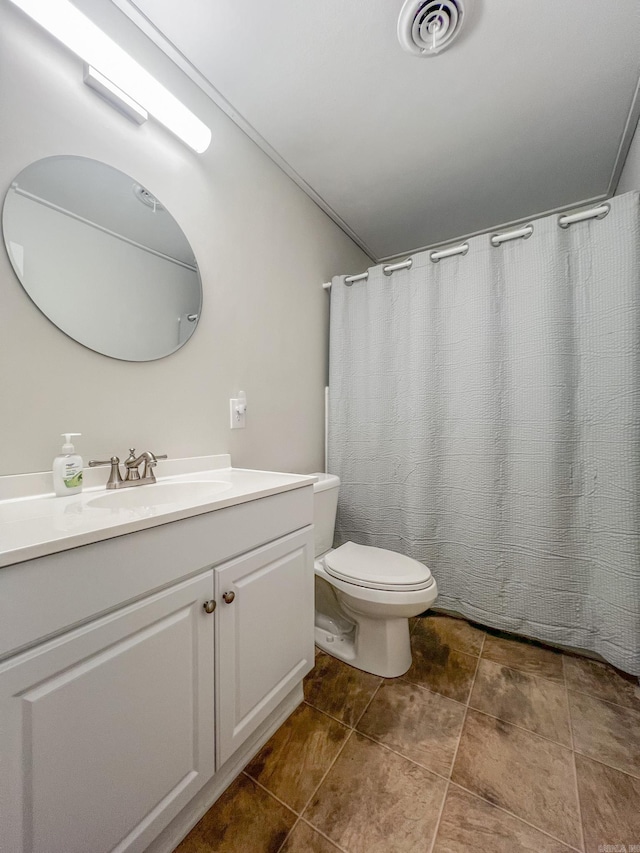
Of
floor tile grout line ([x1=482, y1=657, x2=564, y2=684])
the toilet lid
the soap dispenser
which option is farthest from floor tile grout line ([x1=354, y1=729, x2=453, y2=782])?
the soap dispenser

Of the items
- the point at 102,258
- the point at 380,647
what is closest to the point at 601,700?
the point at 380,647

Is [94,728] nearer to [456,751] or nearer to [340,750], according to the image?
[340,750]

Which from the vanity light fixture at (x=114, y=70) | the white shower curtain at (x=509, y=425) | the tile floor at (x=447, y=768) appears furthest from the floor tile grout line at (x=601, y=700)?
the vanity light fixture at (x=114, y=70)

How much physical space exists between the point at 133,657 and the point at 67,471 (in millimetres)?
510

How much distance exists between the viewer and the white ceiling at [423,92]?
3.62 ft

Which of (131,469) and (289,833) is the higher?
(131,469)

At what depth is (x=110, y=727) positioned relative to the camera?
2.09 feet

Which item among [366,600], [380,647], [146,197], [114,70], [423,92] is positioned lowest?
[380,647]

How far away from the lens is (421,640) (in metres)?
1.60

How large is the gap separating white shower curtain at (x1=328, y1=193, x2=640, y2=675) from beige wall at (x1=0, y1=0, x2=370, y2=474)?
35 centimetres

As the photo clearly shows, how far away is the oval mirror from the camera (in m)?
0.91

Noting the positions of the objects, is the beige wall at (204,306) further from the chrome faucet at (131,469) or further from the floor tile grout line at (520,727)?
the floor tile grout line at (520,727)

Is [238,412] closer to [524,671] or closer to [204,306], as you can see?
[204,306]

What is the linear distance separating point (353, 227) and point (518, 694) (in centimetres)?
249
